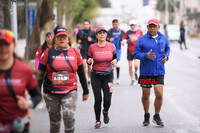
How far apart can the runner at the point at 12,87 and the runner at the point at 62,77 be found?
1.55 m

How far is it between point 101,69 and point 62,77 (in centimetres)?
202

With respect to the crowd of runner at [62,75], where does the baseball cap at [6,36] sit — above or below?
above

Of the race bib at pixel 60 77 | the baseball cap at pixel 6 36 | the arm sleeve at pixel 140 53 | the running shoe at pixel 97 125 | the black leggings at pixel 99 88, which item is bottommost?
the running shoe at pixel 97 125

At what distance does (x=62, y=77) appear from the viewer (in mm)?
5910

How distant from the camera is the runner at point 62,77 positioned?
5867 mm

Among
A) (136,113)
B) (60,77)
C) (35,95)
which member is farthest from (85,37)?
(35,95)

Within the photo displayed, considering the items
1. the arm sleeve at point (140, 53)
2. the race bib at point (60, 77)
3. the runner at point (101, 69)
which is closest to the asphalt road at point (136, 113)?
the runner at point (101, 69)

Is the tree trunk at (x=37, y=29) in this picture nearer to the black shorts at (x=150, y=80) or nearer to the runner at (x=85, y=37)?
the runner at (x=85, y=37)

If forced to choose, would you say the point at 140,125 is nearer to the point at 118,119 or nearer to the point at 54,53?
the point at 118,119

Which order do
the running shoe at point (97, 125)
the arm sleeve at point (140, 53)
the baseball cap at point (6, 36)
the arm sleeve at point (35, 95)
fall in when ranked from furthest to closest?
the running shoe at point (97, 125) < the arm sleeve at point (140, 53) < the arm sleeve at point (35, 95) < the baseball cap at point (6, 36)

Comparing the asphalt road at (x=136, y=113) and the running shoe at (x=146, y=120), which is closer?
the asphalt road at (x=136, y=113)

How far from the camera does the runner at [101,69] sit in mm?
7816

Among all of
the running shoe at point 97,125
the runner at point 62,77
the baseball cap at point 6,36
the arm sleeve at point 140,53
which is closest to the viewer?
the baseball cap at point 6,36

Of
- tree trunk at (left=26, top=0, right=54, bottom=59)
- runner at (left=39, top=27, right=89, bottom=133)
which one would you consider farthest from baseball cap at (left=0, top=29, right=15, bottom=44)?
tree trunk at (left=26, top=0, right=54, bottom=59)
